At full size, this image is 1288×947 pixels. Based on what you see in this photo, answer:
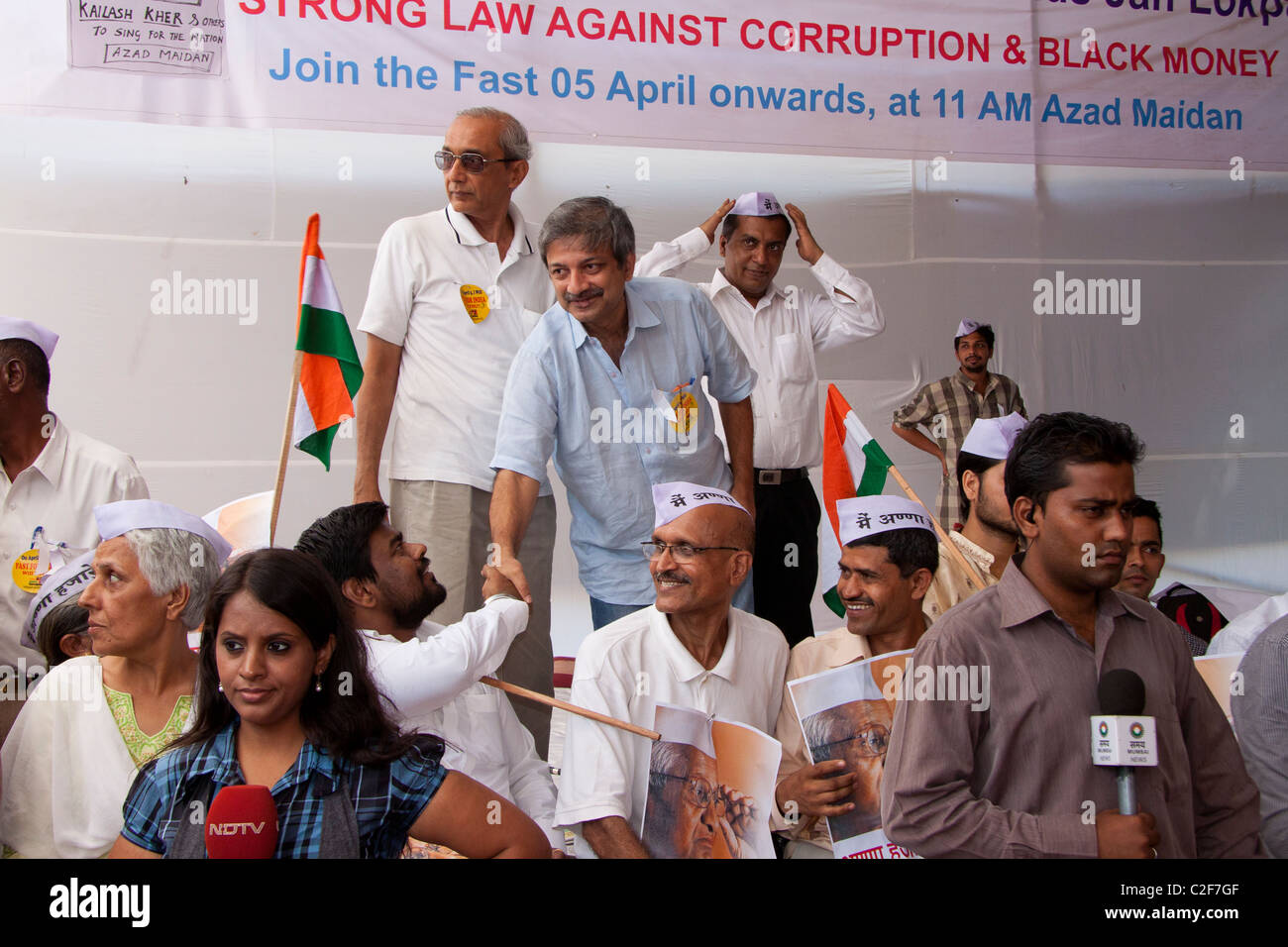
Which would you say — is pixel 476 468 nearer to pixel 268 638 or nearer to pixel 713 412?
pixel 713 412

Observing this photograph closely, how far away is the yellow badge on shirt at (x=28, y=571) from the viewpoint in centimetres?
339

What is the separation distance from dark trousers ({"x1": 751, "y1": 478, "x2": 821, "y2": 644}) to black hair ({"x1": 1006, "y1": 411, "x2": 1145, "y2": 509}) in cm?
105

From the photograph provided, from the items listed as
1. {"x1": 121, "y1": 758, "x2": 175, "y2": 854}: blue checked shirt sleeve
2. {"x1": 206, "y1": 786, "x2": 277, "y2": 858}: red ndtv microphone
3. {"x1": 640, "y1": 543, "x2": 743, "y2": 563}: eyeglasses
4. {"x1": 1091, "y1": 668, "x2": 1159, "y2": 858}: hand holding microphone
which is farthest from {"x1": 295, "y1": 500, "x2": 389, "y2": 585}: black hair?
{"x1": 1091, "y1": 668, "x2": 1159, "y2": 858}: hand holding microphone

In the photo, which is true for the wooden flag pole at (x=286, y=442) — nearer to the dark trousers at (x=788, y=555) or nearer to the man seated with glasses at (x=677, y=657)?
the man seated with glasses at (x=677, y=657)

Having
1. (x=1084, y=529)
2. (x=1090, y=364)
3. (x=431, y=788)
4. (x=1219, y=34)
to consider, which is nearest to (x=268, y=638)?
(x=431, y=788)

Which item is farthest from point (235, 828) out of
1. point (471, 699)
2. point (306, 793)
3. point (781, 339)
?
point (781, 339)

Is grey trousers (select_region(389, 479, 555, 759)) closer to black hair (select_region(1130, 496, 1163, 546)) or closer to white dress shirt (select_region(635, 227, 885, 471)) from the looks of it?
white dress shirt (select_region(635, 227, 885, 471))

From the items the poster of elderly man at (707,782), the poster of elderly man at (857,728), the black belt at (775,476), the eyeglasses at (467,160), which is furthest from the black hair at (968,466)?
the eyeglasses at (467,160)

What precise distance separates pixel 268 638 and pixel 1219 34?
317 cm

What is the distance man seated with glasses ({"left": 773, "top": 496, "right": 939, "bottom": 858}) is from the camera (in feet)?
9.95

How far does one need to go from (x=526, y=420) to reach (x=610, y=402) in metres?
0.23

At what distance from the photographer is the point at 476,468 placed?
351 cm

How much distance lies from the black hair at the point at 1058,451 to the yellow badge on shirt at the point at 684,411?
104 centimetres

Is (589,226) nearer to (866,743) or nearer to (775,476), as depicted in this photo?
(775,476)
